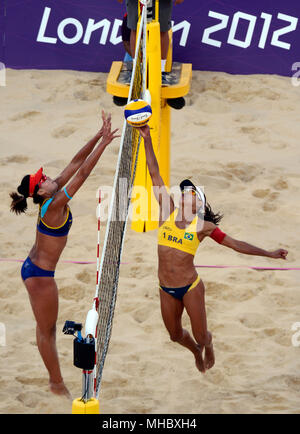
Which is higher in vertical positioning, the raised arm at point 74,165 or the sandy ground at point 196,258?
the raised arm at point 74,165

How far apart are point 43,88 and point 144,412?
684 centimetres

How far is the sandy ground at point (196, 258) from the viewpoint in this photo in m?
6.72

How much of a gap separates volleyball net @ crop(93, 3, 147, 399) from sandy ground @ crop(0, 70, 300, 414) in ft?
Result: 1.63

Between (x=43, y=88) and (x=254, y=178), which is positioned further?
(x=43, y=88)

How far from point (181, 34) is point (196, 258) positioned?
4.17m

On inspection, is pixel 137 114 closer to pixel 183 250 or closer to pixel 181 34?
pixel 183 250

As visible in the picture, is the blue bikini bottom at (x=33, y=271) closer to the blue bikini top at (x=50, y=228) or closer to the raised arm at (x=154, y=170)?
the blue bikini top at (x=50, y=228)

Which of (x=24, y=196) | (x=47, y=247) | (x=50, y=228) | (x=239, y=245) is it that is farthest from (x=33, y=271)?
(x=239, y=245)

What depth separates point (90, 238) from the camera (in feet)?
30.1

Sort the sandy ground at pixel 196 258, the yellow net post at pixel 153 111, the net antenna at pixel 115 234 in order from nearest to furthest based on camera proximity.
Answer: the net antenna at pixel 115 234
the sandy ground at pixel 196 258
the yellow net post at pixel 153 111

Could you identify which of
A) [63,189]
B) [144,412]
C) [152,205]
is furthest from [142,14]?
[144,412]

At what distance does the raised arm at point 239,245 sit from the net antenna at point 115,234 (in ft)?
2.62

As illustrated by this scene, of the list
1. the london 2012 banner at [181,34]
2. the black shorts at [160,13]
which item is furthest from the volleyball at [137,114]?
the london 2012 banner at [181,34]

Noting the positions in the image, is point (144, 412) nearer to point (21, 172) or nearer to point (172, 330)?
point (172, 330)
